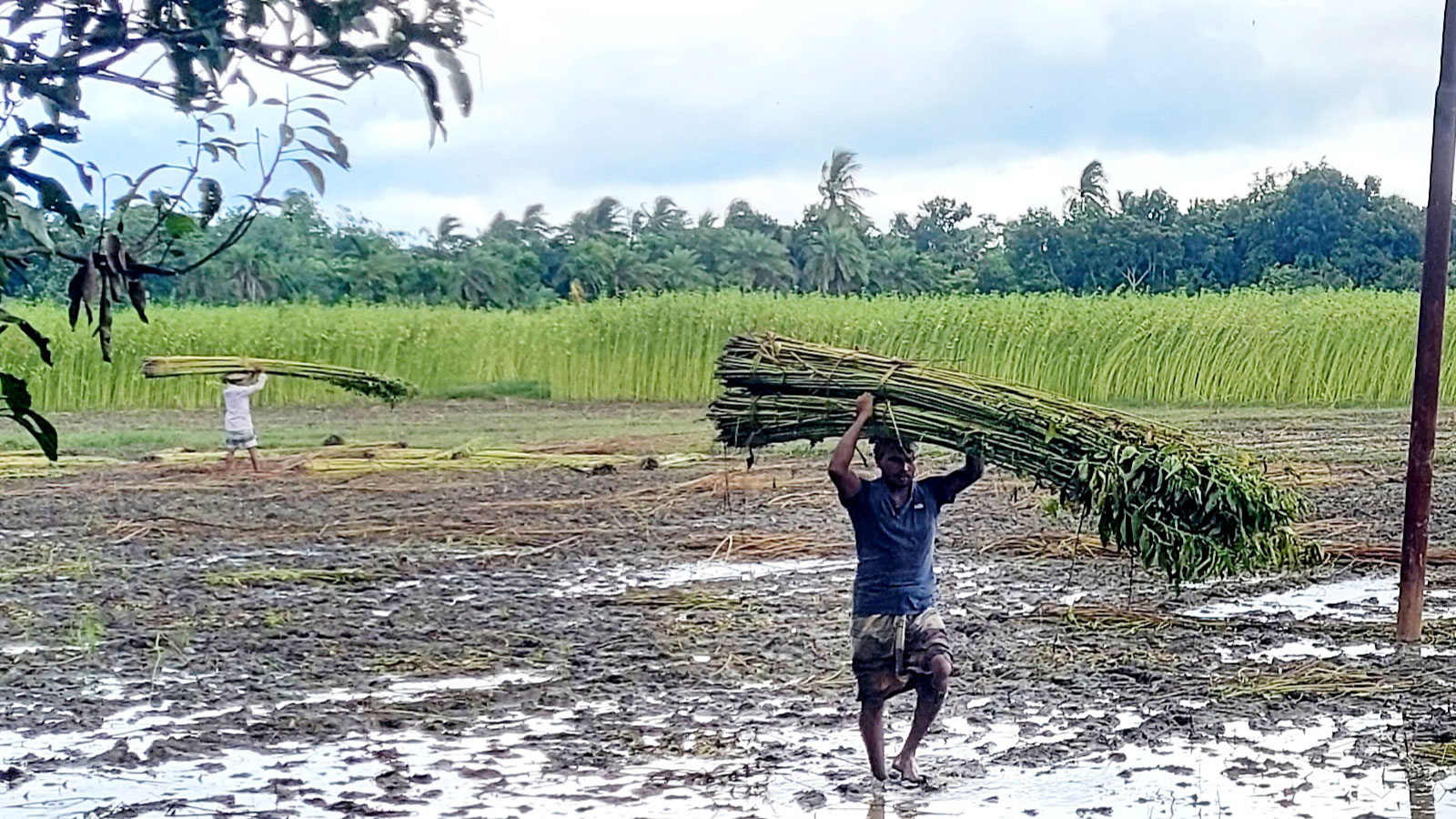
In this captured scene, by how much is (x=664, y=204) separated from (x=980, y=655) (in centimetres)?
3424

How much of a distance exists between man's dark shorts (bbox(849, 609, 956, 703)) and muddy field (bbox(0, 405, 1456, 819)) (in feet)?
1.07

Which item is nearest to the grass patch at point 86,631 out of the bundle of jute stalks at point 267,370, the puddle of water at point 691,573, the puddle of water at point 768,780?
the puddle of water at point 768,780

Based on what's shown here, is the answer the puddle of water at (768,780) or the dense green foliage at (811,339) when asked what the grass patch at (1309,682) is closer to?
the puddle of water at (768,780)

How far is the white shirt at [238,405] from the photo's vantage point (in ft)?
48.4

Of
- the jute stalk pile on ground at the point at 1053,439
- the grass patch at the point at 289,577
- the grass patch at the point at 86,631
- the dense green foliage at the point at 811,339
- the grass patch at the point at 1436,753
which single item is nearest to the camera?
the grass patch at the point at 1436,753

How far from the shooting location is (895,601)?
545cm

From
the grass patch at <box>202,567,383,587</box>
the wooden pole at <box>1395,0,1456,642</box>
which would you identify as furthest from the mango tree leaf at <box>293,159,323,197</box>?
the grass patch at <box>202,567,383,587</box>

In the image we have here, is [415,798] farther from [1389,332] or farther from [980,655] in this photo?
[1389,332]

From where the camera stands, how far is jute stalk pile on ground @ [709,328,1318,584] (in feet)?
21.1

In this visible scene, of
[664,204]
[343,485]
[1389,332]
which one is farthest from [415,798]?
[664,204]

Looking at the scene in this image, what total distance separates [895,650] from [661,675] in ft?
6.62

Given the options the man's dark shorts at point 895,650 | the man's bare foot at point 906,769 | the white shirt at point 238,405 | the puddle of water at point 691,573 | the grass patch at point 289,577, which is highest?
the white shirt at point 238,405

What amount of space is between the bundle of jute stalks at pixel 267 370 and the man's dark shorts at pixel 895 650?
11082mm

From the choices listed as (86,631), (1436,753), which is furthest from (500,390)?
(1436,753)
